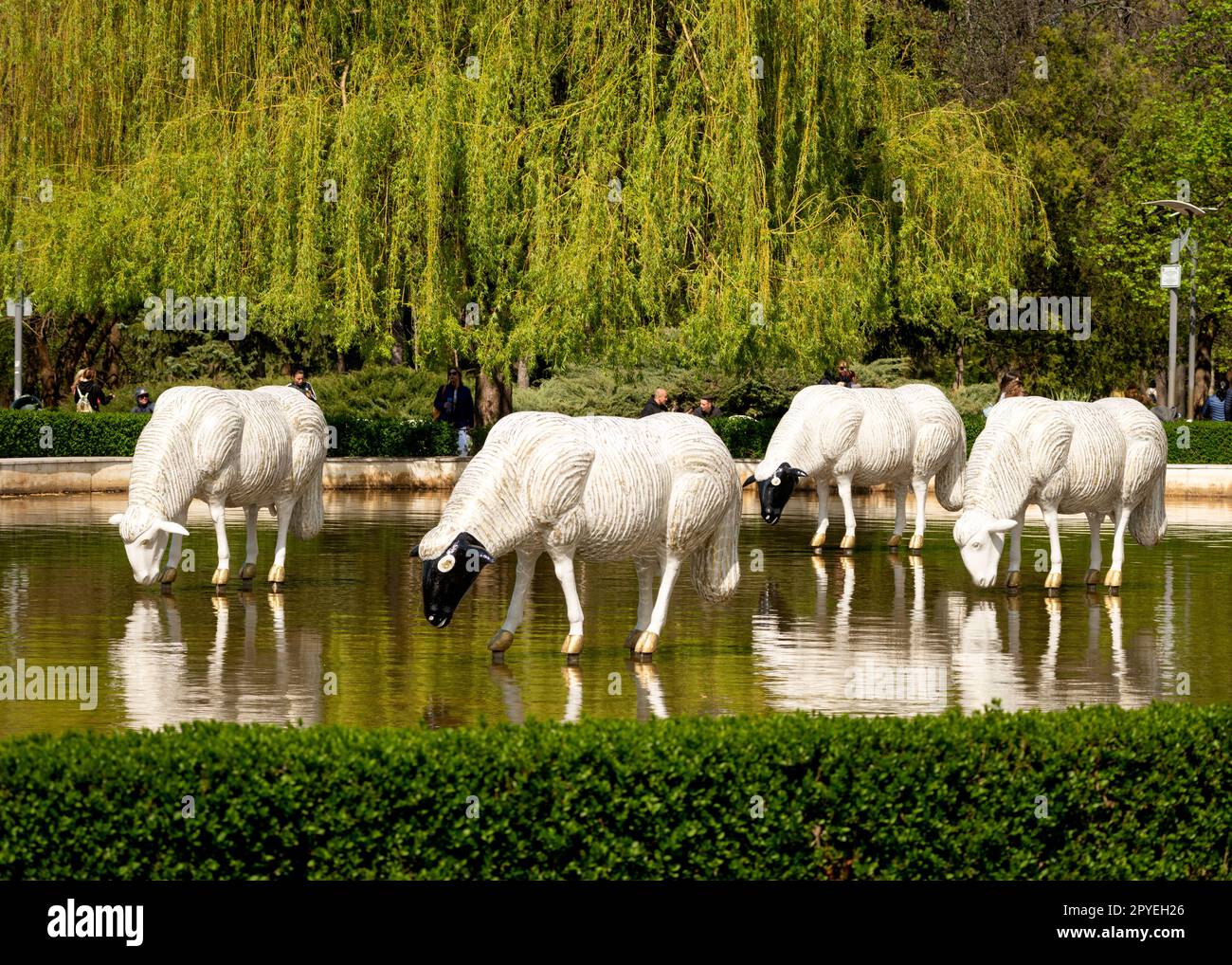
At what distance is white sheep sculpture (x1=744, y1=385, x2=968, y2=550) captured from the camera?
24.2 m

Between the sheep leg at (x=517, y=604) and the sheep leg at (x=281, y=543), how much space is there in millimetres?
5598

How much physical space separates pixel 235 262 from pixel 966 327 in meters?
21.0

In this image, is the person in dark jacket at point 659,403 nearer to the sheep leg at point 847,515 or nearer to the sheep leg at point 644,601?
the sheep leg at point 847,515

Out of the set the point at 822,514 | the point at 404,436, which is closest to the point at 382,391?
the point at 404,436

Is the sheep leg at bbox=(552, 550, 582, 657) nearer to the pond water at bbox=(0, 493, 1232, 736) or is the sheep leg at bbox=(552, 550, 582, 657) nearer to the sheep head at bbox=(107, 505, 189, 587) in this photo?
the pond water at bbox=(0, 493, 1232, 736)

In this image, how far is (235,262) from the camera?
3422 cm

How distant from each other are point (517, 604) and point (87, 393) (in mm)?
27983

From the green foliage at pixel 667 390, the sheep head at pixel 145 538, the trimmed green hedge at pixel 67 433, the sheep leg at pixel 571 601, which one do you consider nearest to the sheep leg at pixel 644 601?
the sheep leg at pixel 571 601

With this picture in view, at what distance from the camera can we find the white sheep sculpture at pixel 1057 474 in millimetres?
18438

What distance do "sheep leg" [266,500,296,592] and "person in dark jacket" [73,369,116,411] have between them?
21.4 m

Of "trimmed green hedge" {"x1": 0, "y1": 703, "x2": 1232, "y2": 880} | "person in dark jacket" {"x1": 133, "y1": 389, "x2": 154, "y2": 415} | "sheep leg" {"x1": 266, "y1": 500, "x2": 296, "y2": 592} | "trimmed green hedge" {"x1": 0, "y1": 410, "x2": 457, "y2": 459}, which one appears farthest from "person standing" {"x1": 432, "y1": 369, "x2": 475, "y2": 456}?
"trimmed green hedge" {"x1": 0, "y1": 703, "x2": 1232, "y2": 880}
